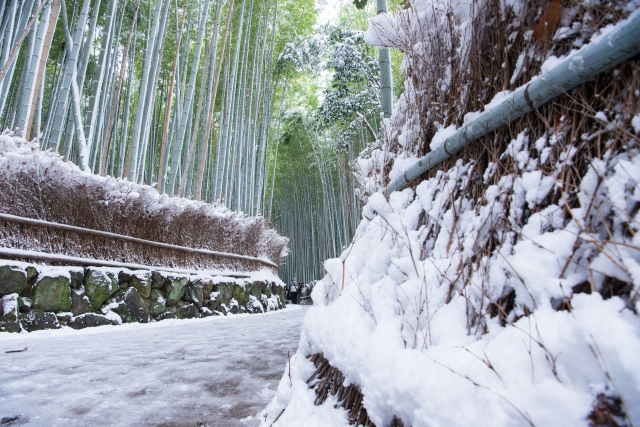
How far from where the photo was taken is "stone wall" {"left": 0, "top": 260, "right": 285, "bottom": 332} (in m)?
3.42

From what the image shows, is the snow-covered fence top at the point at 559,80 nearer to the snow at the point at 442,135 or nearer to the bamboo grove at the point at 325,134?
the snow at the point at 442,135

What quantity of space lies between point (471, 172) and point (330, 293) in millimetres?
745

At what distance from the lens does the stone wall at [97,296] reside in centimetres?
342

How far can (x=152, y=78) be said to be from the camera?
625 cm

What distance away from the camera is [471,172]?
106 centimetres

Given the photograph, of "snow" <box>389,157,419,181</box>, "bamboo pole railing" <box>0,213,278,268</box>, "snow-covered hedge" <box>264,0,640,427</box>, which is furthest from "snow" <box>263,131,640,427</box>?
"bamboo pole railing" <box>0,213,278,268</box>

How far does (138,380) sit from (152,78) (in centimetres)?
561

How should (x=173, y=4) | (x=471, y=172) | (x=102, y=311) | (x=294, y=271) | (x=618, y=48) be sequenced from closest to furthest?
(x=618, y=48)
(x=471, y=172)
(x=102, y=311)
(x=173, y=4)
(x=294, y=271)

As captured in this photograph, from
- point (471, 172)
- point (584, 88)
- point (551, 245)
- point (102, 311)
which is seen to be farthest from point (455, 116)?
point (102, 311)

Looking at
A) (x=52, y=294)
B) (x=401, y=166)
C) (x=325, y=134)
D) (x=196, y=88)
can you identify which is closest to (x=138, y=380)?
(x=401, y=166)

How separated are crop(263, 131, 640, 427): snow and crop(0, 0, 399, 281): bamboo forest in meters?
1.87

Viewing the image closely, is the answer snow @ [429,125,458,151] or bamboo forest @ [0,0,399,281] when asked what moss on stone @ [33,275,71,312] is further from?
snow @ [429,125,458,151]

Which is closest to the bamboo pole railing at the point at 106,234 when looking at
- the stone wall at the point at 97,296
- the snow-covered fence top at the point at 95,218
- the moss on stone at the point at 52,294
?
the snow-covered fence top at the point at 95,218

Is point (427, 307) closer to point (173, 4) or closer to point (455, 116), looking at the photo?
point (455, 116)
